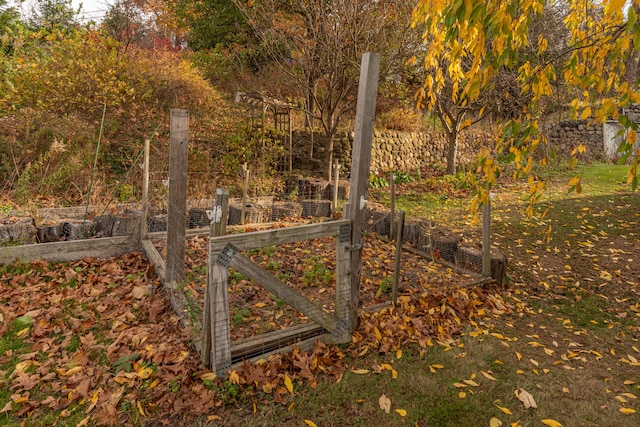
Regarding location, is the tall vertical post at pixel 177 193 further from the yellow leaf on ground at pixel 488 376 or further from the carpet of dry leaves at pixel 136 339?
the yellow leaf on ground at pixel 488 376

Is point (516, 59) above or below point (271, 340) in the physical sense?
above

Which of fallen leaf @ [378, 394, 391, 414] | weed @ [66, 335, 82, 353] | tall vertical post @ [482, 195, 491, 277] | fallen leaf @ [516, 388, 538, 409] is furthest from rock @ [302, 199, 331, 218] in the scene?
fallen leaf @ [516, 388, 538, 409]

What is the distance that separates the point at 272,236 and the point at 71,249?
3494 mm

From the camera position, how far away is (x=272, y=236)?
126 inches

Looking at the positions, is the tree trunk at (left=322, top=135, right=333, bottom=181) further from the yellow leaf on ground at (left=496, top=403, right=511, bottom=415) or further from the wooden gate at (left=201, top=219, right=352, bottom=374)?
the yellow leaf on ground at (left=496, top=403, right=511, bottom=415)

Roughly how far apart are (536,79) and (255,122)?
31.0 ft

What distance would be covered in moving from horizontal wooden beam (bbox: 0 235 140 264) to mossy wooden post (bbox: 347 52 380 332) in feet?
11.7

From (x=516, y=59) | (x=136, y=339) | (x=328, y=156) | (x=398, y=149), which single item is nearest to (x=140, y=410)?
(x=136, y=339)

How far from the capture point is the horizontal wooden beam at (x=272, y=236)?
9.52 feet

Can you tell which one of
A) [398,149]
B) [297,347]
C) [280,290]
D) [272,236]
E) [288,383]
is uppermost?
[398,149]

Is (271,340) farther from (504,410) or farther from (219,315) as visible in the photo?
(504,410)

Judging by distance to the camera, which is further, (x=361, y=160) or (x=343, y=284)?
(x=343, y=284)

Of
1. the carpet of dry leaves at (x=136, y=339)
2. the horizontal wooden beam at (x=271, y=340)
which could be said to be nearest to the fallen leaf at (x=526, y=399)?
the carpet of dry leaves at (x=136, y=339)

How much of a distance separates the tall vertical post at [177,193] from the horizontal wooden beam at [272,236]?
1.38 m
